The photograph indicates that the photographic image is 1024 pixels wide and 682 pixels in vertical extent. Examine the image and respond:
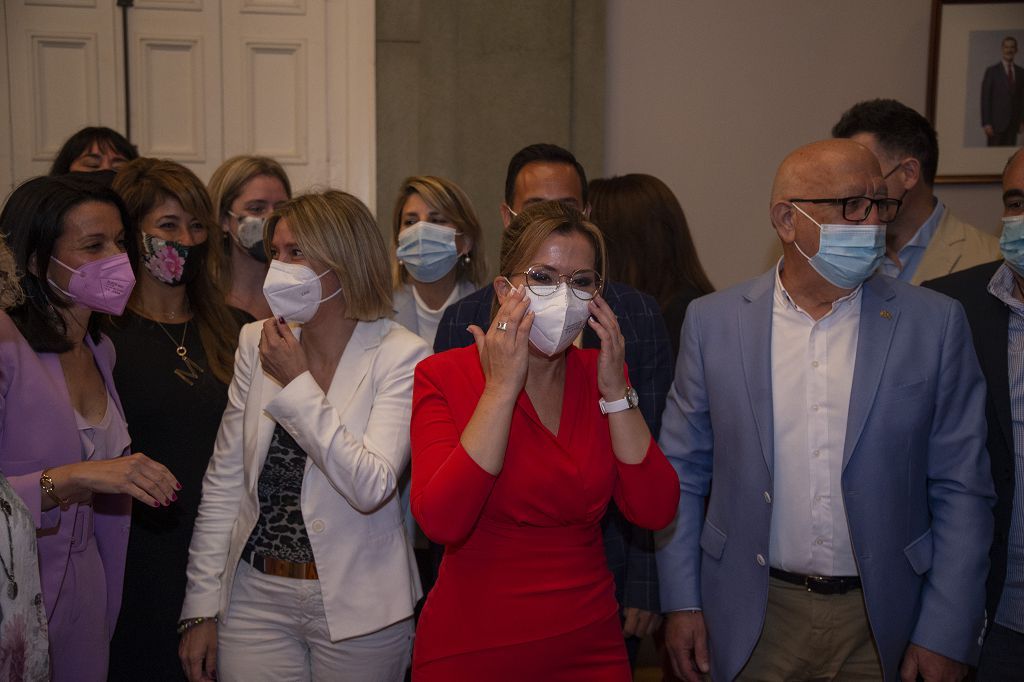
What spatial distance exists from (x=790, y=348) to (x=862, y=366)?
18 cm

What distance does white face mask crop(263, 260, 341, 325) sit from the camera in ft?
8.02

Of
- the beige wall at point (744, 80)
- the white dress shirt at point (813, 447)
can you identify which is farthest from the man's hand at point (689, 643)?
the beige wall at point (744, 80)

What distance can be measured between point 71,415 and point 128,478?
1.06 feet

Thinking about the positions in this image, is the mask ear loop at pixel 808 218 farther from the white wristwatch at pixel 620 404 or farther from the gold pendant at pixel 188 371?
the gold pendant at pixel 188 371

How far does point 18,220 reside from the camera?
2.47 m

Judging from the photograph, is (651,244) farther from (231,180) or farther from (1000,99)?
(1000,99)

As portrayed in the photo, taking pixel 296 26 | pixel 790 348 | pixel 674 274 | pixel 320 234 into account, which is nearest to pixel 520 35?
pixel 296 26

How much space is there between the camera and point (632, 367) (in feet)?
8.70

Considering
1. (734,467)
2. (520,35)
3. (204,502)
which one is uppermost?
(520,35)

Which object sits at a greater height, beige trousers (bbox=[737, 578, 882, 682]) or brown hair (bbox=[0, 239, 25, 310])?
brown hair (bbox=[0, 239, 25, 310])

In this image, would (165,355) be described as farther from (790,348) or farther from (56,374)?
(790,348)

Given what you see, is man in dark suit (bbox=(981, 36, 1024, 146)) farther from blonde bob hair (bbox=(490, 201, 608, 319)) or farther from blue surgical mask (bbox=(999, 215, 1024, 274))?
blonde bob hair (bbox=(490, 201, 608, 319))

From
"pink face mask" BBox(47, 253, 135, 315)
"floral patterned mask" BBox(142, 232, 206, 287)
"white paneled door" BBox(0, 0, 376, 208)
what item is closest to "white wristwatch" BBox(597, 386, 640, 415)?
"pink face mask" BBox(47, 253, 135, 315)

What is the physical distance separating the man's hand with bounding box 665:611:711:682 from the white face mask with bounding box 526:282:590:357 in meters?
0.84
